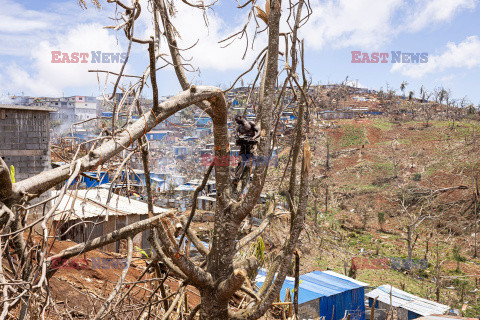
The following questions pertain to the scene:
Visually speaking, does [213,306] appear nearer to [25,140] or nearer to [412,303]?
[25,140]

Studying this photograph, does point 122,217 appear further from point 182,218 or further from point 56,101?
point 56,101

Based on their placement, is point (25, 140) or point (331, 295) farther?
point (331, 295)

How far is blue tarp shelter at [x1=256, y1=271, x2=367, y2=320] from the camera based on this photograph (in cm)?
974

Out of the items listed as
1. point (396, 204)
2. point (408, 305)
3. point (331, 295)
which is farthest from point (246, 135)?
point (396, 204)

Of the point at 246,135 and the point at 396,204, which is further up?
the point at 246,135

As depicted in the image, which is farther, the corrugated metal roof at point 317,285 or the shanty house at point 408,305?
the shanty house at point 408,305

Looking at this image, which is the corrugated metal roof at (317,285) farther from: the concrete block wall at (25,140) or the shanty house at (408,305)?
the concrete block wall at (25,140)

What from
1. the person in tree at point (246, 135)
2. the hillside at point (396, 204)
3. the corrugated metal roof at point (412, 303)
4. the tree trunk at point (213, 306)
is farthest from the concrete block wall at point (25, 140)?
the corrugated metal roof at point (412, 303)

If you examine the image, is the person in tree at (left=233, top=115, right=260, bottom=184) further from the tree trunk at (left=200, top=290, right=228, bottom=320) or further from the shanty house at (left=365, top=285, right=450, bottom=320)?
the shanty house at (left=365, top=285, right=450, bottom=320)

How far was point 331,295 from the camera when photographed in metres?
9.98

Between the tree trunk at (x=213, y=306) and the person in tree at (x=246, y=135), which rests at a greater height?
the person in tree at (x=246, y=135)

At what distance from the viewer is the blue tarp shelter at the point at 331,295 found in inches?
384

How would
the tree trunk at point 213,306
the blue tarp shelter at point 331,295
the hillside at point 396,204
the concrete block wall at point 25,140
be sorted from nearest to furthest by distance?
the tree trunk at point 213,306, the concrete block wall at point 25,140, the blue tarp shelter at point 331,295, the hillside at point 396,204

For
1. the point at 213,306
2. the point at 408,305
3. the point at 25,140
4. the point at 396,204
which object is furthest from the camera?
the point at 396,204
